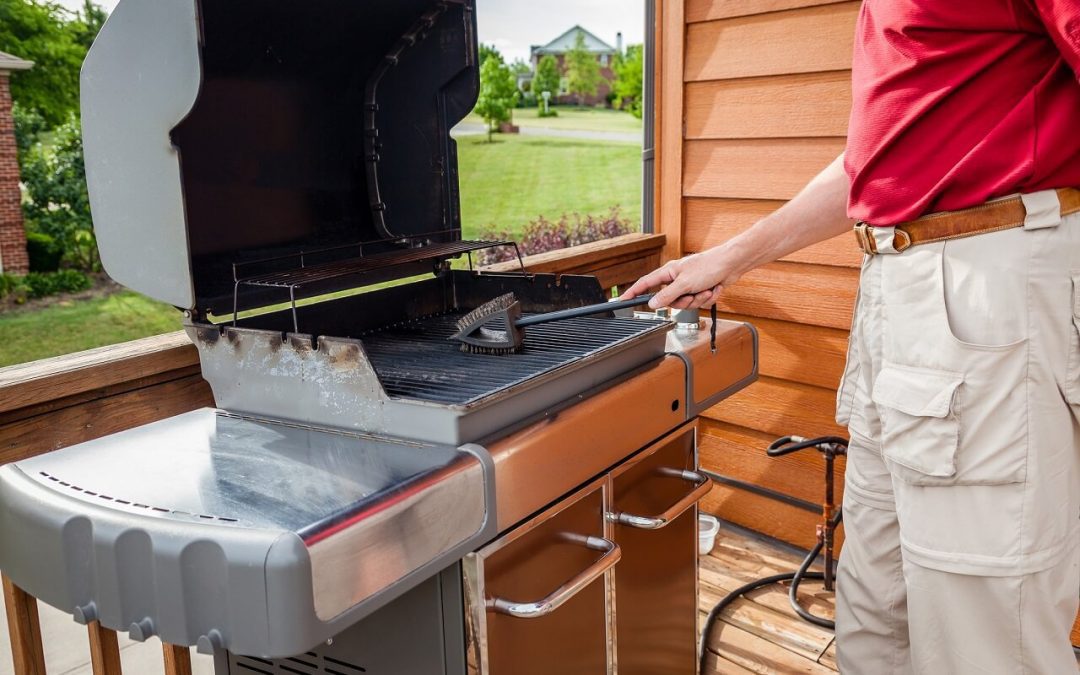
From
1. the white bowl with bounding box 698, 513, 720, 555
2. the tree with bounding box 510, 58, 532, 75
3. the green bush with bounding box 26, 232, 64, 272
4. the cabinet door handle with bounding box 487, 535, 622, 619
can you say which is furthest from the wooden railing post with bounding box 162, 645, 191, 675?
the tree with bounding box 510, 58, 532, 75

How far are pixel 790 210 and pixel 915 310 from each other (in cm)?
38

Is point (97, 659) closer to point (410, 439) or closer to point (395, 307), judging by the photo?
point (410, 439)

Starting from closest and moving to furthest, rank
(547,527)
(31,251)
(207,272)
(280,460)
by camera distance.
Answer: (280,460) < (547,527) < (207,272) < (31,251)

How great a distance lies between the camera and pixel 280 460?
107cm

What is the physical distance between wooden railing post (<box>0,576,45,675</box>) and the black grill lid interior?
501 mm

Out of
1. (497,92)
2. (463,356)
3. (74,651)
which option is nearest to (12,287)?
(497,92)

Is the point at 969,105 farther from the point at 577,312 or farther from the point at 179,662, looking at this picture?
the point at 179,662

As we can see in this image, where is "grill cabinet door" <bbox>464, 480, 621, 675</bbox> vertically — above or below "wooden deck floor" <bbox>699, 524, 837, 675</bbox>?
above

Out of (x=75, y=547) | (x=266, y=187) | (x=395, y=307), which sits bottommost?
(x=75, y=547)

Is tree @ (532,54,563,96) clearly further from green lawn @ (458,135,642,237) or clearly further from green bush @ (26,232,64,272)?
green bush @ (26,232,64,272)

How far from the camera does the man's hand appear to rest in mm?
1543

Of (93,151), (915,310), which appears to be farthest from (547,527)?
(93,151)

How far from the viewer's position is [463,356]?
1331 mm

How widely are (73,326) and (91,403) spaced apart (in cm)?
479
